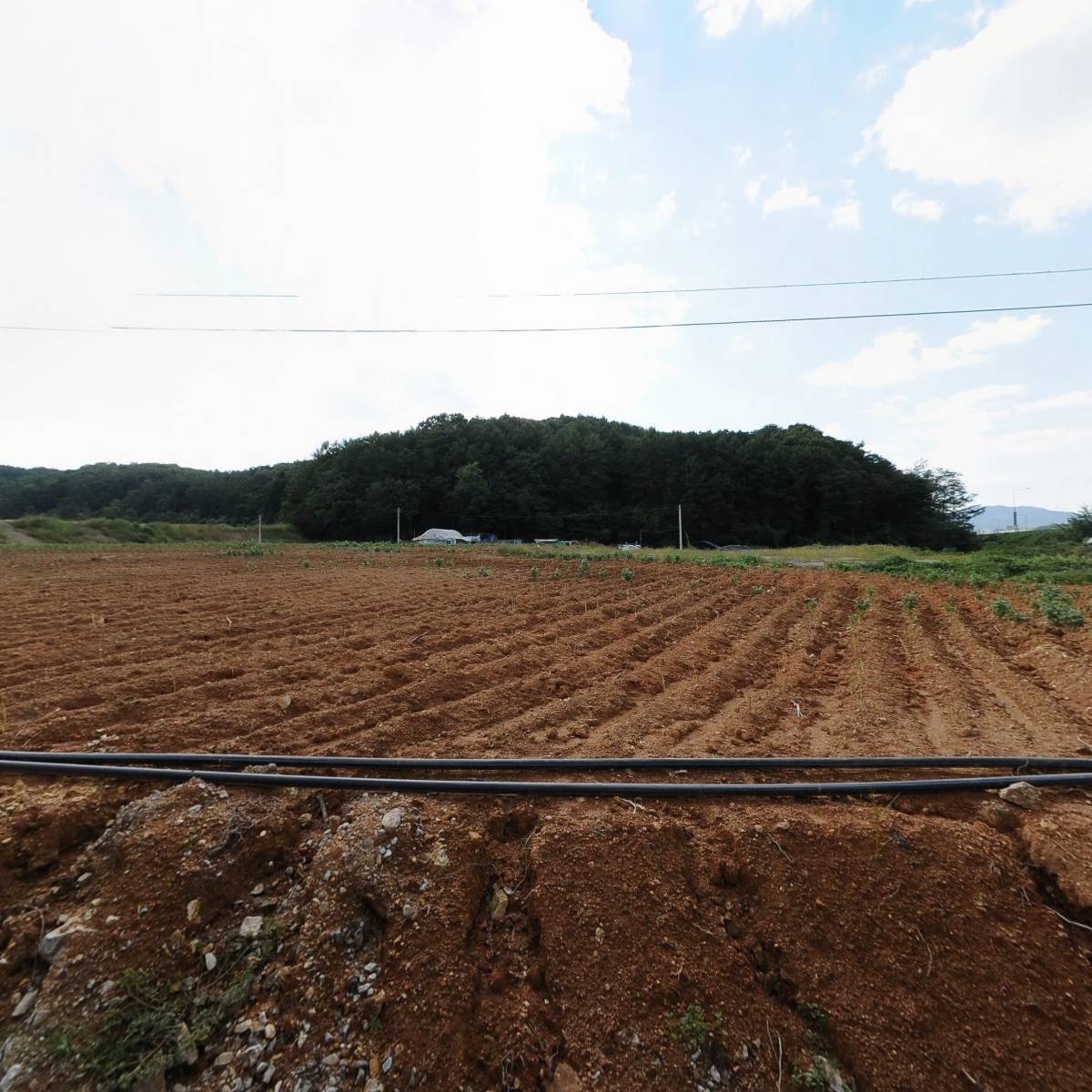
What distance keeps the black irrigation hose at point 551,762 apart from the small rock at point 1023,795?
0.26 meters

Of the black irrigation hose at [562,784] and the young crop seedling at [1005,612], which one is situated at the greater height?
the young crop seedling at [1005,612]

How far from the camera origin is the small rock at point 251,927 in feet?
6.40

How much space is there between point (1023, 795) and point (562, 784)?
2.32 metres

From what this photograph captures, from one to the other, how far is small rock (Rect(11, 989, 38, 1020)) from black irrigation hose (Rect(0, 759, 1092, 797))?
93 centimetres

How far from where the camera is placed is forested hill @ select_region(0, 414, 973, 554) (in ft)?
161

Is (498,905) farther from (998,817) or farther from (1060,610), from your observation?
(1060,610)

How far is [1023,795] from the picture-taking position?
2557mm

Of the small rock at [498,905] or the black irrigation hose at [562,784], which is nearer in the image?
the small rock at [498,905]

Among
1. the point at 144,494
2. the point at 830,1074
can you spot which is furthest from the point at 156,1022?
the point at 144,494

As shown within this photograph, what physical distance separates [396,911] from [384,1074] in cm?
47

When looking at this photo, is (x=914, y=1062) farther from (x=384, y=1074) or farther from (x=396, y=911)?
(x=396, y=911)

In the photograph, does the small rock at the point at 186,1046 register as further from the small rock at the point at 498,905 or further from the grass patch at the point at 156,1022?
the small rock at the point at 498,905

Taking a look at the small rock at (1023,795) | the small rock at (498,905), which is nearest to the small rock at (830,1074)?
the small rock at (498,905)

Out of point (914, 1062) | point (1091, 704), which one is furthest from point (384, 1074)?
point (1091, 704)
